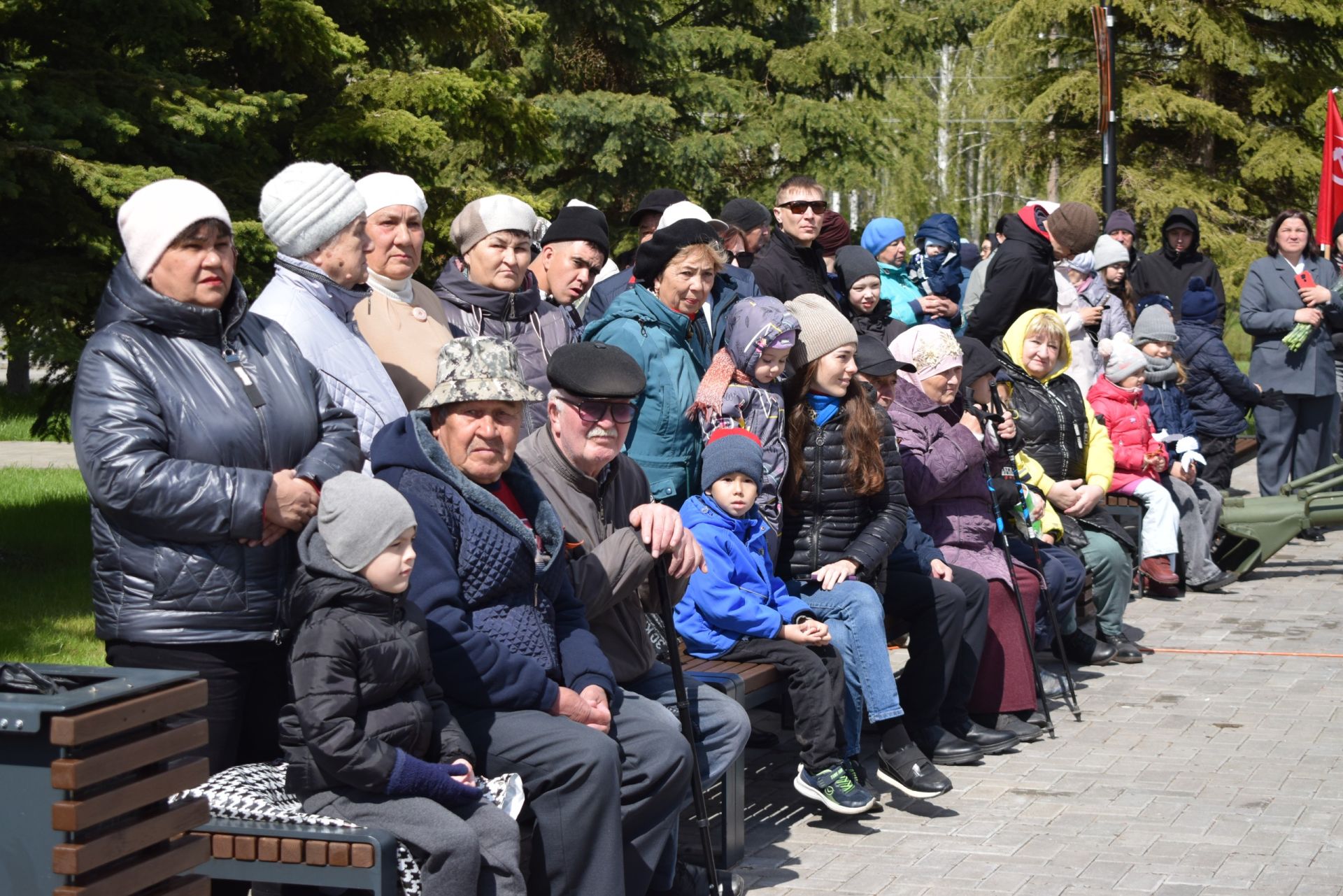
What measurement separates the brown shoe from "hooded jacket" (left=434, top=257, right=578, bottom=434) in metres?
5.30

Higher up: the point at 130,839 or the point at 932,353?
the point at 932,353

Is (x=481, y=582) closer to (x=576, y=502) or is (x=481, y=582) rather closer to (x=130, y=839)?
(x=576, y=502)

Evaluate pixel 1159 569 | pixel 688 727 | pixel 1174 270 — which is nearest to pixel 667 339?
pixel 688 727

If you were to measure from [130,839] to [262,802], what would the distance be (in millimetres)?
578

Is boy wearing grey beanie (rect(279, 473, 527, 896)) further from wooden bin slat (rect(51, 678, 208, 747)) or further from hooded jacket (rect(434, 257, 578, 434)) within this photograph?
hooded jacket (rect(434, 257, 578, 434))

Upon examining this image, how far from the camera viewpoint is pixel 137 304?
12.7ft

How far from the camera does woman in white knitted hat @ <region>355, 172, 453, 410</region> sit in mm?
5289

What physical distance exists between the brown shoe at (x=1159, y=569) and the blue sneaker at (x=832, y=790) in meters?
5.04

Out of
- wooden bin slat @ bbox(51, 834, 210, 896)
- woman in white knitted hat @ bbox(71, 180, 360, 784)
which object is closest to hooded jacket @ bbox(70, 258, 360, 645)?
woman in white knitted hat @ bbox(71, 180, 360, 784)

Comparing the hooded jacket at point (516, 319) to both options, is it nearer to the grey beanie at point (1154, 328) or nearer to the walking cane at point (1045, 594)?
the walking cane at point (1045, 594)

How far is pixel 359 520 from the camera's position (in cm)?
377

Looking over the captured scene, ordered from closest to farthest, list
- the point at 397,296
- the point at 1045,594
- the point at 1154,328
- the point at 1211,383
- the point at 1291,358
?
the point at 397,296
the point at 1045,594
the point at 1154,328
the point at 1211,383
the point at 1291,358

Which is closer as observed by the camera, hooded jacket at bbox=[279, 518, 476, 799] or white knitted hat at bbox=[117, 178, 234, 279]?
hooded jacket at bbox=[279, 518, 476, 799]

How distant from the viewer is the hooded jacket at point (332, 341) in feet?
15.4
